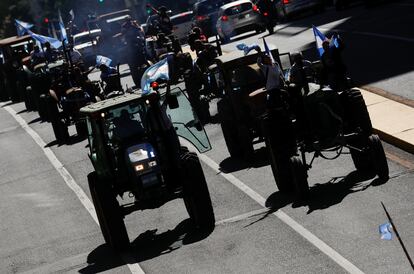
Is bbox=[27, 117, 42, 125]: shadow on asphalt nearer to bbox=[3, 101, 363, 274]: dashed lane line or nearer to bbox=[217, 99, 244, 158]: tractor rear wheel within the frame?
bbox=[3, 101, 363, 274]: dashed lane line

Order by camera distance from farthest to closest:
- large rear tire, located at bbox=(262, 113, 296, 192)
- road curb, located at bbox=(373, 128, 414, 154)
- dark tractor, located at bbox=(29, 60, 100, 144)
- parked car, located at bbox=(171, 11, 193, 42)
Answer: parked car, located at bbox=(171, 11, 193, 42) → dark tractor, located at bbox=(29, 60, 100, 144) → road curb, located at bbox=(373, 128, 414, 154) → large rear tire, located at bbox=(262, 113, 296, 192)

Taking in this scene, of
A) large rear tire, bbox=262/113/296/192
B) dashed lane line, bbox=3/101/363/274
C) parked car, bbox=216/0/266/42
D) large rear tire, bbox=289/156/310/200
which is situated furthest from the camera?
parked car, bbox=216/0/266/42

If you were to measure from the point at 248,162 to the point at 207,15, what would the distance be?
3408 centimetres

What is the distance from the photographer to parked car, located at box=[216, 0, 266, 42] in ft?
162

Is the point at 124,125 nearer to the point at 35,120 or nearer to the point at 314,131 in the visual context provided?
the point at 314,131

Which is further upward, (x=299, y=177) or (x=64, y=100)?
(x=299, y=177)

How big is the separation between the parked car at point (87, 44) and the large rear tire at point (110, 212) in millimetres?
38314

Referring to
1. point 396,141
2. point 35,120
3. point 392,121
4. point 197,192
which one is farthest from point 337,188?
point 35,120

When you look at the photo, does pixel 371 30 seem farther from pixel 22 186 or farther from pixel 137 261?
pixel 137 261

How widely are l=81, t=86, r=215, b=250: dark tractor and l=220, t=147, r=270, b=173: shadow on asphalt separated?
461cm

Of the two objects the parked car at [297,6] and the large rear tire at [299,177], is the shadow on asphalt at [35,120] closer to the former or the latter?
the parked car at [297,6]

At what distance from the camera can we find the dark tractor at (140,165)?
16406 mm

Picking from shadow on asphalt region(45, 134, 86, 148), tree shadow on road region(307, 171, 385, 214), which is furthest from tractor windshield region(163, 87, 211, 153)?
shadow on asphalt region(45, 134, 86, 148)

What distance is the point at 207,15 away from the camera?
181 ft
